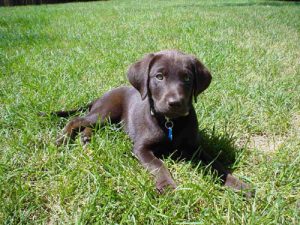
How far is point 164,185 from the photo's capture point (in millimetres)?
2494

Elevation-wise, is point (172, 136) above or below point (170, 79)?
below

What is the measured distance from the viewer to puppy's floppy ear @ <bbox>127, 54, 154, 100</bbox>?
300 centimetres

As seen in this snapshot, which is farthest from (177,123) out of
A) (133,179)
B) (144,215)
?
(144,215)

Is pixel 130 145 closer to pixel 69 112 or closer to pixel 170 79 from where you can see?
pixel 170 79

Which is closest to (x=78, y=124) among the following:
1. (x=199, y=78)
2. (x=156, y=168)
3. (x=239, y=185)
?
(x=156, y=168)

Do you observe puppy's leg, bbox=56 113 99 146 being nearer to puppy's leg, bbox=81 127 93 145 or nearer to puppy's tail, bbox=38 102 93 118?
puppy's leg, bbox=81 127 93 145

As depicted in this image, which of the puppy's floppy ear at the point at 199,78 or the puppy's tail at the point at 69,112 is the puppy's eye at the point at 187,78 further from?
the puppy's tail at the point at 69,112

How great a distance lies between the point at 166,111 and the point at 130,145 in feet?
1.93

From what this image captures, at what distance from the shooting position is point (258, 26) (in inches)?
378

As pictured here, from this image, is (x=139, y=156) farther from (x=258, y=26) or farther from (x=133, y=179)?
(x=258, y=26)

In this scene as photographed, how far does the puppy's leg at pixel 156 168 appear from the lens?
2.50 metres

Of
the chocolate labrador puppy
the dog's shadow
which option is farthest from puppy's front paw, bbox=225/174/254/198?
the dog's shadow

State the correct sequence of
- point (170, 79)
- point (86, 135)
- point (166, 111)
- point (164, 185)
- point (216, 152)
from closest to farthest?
1. point (164, 185)
2. point (166, 111)
3. point (170, 79)
4. point (216, 152)
5. point (86, 135)

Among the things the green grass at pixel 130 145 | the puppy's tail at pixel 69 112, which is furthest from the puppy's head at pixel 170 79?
the puppy's tail at pixel 69 112
